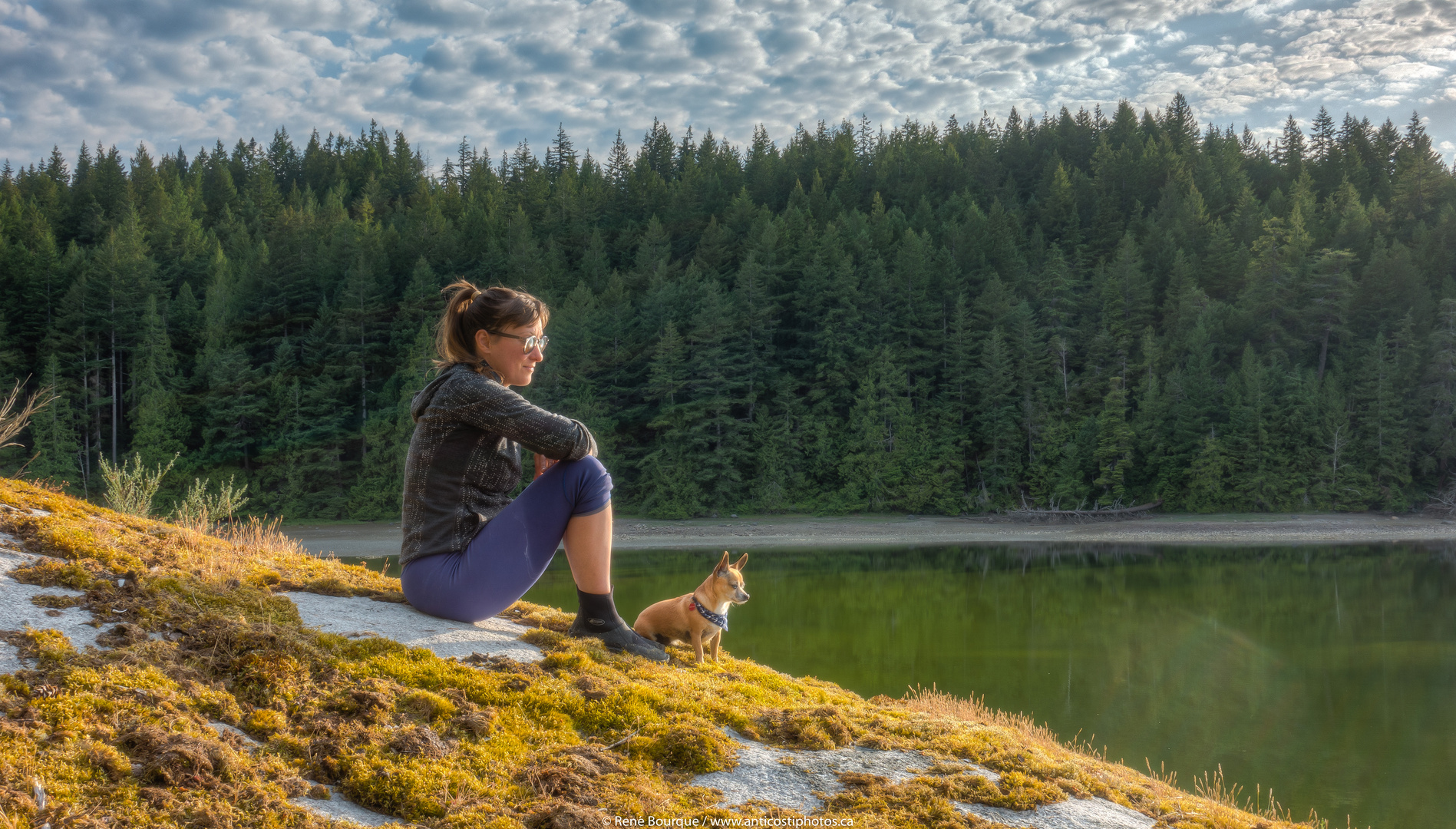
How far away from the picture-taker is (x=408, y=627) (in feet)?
12.1

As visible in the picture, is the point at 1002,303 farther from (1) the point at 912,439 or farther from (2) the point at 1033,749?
(2) the point at 1033,749

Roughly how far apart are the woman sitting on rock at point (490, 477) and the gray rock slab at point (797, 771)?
40.6 inches

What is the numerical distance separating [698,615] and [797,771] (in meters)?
1.57

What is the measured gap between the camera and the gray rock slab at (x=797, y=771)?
2.93 m

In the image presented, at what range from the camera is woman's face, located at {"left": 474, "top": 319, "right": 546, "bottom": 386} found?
3.62 m

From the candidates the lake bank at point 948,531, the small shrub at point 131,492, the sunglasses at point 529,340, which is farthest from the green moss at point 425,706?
the lake bank at point 948,531

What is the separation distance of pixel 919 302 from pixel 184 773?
46210mm

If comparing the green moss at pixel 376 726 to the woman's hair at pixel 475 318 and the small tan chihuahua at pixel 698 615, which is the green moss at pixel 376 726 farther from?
the woman's hair at pixel 475 318

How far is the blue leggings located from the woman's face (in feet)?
1.65

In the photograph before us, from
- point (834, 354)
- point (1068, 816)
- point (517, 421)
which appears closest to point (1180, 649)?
point (1068, 816)

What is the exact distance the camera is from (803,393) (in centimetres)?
4600

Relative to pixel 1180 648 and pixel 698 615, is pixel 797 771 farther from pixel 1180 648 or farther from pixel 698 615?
pixel 1180 648

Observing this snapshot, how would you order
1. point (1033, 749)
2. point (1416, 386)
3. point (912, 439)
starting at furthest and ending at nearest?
point (912, 439) < point (1416, 386) < point (1033, 749)

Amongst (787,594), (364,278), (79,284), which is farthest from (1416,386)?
(79,284)
